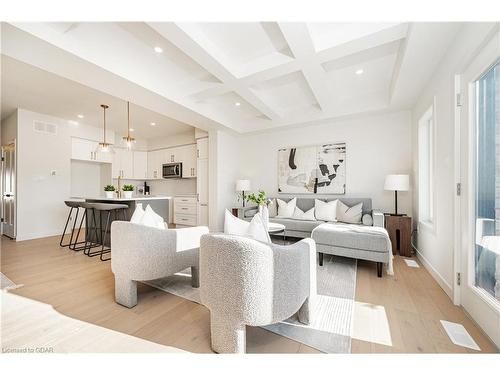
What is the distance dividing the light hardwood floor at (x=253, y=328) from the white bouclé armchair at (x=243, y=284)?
0.26 m

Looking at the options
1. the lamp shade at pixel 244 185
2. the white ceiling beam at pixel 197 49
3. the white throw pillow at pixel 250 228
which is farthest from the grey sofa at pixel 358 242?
the white ceiling beam at pixel 197 49

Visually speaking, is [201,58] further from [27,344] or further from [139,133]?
[139,133]

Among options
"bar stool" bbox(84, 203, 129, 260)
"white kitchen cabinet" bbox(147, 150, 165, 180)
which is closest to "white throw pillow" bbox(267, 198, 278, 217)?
"bar stool" bbox(84, 203, 129, 260)

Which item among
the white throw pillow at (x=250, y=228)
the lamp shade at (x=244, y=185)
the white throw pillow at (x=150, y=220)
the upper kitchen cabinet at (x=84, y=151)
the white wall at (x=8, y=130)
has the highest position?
the white wall at (x=8, y=130)

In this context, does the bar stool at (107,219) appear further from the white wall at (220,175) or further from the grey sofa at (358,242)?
the grey sofa at (358,242)

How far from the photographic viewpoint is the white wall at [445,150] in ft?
5.64

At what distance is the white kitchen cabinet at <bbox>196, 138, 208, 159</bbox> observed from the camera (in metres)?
5.00

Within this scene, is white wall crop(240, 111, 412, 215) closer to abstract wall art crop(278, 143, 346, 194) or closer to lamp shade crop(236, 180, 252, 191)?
abstract wall art crop(278, 143, 346, 194)

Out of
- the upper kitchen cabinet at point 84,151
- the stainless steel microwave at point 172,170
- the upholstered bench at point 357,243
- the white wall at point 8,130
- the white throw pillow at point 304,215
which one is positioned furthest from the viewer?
the stainless steel microwave at point 172,170

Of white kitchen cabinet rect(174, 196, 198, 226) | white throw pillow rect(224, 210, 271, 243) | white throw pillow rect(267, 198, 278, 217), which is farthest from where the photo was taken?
white kitchen cabinet rect(174, 196, 198, 226)

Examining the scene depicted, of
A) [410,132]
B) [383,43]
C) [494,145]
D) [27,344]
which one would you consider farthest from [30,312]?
[410,132]

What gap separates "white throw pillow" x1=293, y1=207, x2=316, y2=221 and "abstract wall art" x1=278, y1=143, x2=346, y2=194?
0.59 meters

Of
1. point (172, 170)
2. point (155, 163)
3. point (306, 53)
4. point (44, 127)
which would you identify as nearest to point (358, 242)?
point (306, 53)

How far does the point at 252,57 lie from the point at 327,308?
2844mm
